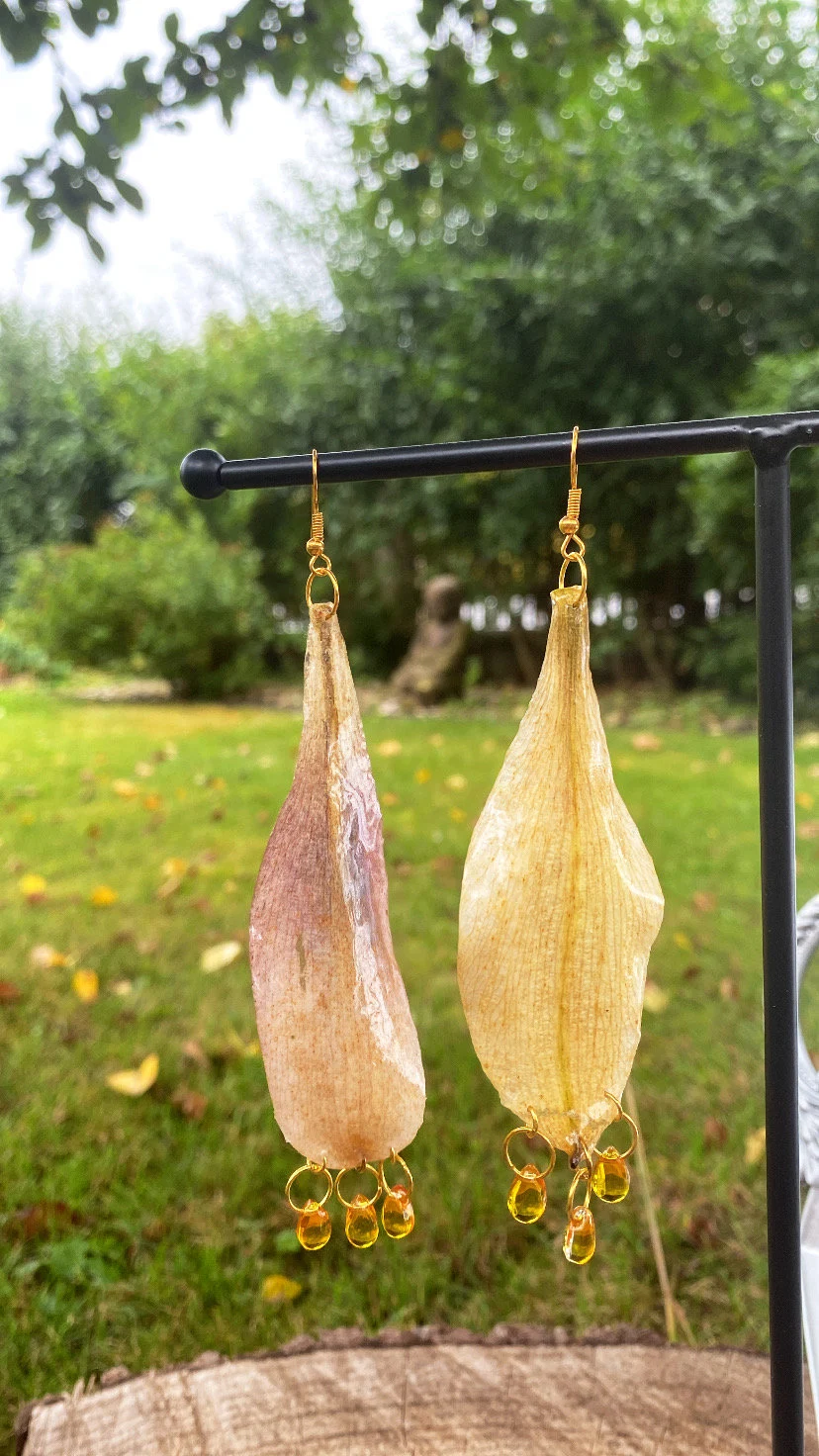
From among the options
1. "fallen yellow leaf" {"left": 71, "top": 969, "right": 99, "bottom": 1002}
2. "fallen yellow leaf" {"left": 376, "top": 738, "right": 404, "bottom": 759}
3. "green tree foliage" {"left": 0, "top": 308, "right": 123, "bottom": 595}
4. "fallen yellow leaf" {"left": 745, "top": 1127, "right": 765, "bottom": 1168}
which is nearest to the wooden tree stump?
"fallen yellow leaf" {"left": 745, "top": 1127, "right": 765, "bottom": 1168}

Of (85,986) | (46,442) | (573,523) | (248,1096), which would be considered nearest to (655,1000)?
(248,1096)

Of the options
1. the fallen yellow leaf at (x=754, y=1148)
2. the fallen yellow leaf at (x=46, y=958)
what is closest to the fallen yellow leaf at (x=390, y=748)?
the fallen yellow leaf at (x=46, y=958)

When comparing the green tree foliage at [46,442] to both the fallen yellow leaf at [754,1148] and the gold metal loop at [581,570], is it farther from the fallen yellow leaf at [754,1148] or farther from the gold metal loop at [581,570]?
the gold metal loop at [581,570]

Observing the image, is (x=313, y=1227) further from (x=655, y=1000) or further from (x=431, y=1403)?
(x=655, y=1000)

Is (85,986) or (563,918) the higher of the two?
(563,918)

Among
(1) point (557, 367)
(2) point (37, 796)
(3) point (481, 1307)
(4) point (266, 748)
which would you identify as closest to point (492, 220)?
(1) point (557, 367)

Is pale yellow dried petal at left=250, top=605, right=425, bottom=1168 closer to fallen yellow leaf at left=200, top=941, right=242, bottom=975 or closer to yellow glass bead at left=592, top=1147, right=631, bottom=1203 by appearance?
yellow glass bead at left=592, top=1147, right=631, bottom=1203
